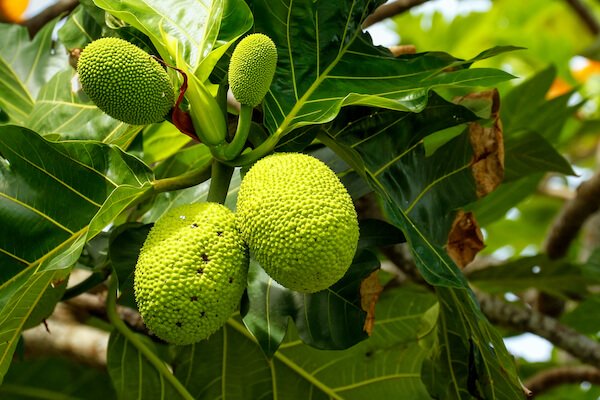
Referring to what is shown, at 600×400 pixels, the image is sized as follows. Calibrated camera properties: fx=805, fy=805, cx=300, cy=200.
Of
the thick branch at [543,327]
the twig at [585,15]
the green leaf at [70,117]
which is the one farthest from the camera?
the twig at [585,15]

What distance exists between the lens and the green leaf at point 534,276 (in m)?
1.64

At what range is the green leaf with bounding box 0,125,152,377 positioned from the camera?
0.96m

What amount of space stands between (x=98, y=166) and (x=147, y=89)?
142 mm

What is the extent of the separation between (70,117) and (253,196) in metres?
0.52

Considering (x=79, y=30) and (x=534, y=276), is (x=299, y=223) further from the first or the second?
(x=534, y=276)

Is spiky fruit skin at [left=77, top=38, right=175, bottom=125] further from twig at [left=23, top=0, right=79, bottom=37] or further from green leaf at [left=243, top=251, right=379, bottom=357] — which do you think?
twig at [left=23, top=0, right=79, bottom=37]

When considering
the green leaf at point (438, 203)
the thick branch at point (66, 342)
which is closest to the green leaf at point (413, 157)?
the green leaf at point (438, 203)

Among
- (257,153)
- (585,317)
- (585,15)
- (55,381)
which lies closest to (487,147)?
(257,153)

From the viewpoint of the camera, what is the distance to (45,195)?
1.00 metres

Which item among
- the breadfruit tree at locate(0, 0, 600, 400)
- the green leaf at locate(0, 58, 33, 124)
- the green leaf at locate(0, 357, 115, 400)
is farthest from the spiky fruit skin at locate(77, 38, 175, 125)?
the green leaf at locate(0, 357, 115, 400)

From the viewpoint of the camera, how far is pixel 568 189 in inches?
100

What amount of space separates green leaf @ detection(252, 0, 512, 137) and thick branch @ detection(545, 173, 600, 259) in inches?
32.8

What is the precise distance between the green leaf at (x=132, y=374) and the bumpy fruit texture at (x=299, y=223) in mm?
448

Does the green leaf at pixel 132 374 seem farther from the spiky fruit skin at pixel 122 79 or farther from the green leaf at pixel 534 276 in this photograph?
the green leaf at pixel 534 276
